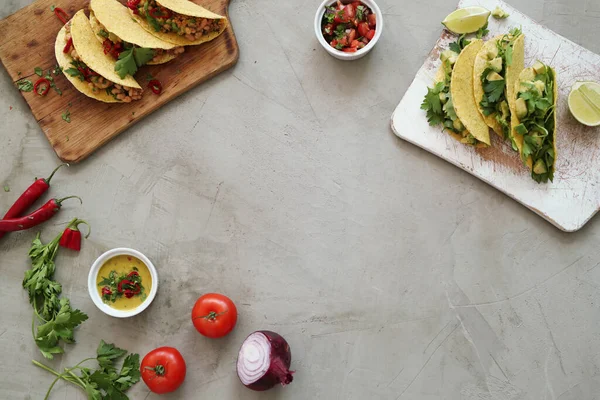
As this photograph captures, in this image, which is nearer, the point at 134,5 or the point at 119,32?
the point at 119,32

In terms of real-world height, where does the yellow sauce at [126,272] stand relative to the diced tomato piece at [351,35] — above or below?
below

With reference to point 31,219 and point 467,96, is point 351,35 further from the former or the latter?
point 31,219

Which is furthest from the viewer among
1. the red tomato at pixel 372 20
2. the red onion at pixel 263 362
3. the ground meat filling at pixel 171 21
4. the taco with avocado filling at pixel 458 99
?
the red tomato at pixel 372 20

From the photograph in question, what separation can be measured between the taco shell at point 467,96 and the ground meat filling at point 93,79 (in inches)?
76.9

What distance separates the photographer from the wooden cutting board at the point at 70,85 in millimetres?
3615

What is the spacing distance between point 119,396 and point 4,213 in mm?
1395

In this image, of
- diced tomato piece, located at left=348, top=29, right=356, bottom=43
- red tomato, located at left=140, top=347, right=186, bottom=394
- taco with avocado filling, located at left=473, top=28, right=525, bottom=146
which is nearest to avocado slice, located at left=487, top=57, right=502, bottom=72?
taco with avocado filling, located at left=473, top=28, right=525, bottom=146

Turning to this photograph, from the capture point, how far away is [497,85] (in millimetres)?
3271

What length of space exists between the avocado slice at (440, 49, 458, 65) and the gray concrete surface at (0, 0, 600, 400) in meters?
0.18

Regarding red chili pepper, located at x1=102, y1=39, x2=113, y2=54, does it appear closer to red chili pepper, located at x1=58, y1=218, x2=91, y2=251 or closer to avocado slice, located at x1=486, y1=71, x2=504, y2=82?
red chili pepper, located at x1=58, y1=218, x2=91, y2=251

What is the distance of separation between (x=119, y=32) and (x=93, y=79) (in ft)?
1.15

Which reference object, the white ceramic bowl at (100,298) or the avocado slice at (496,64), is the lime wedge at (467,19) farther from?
the white ceramic bowl at (100,298)

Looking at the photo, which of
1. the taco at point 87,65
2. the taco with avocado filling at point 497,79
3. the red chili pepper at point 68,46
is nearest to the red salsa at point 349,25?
the taco with avocado filling at point 497,79

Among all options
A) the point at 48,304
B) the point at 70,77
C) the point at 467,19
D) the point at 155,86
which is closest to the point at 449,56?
the point at 467,19
